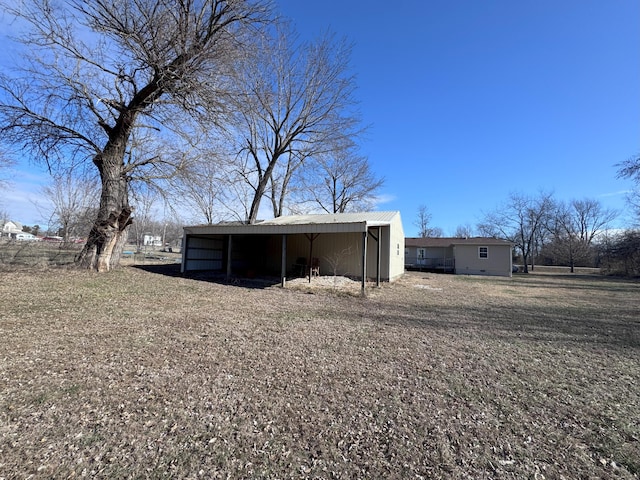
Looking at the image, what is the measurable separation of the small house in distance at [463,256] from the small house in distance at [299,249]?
10.3 metres

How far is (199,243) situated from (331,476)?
1417cm

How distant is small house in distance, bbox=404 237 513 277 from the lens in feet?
69.6

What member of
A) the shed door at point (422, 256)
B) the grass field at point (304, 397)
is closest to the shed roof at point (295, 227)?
the grass field at point (304, 397)

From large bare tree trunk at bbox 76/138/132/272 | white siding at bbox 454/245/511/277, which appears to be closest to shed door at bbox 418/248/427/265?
white siding at bbox 454/245/511/277

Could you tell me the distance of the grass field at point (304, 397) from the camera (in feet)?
6.77

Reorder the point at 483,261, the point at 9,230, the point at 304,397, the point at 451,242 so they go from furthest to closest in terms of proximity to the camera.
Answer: the point at 9,230 → the point at 451,242 → the point at 483,261 → the point at 304,397

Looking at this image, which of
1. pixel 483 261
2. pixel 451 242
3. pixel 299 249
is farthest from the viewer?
pixel 451 242

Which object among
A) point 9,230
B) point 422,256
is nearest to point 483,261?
point 422,256

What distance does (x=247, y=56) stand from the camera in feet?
30.2

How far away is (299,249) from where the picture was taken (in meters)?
15.2

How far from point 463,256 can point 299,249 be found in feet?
45.3

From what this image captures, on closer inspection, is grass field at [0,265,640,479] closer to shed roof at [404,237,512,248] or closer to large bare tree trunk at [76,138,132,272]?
large bare tree trunk at [76,138,132,272]

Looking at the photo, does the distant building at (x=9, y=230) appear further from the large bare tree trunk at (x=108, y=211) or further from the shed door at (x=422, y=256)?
the shed door at (x=422, y=256)

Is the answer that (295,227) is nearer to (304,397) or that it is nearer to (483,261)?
(304,397)
